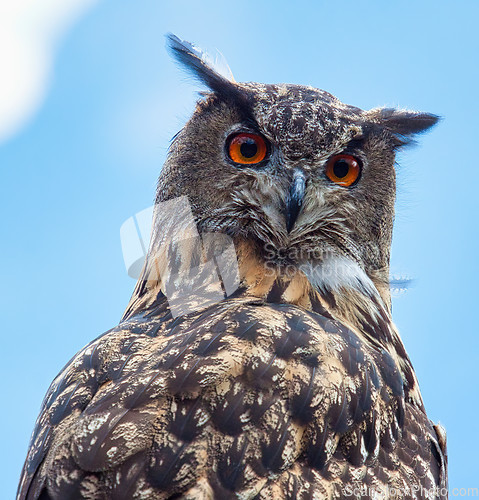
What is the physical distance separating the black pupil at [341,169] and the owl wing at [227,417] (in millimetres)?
986

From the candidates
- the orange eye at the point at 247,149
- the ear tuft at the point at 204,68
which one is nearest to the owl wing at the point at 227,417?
the orange eye at the point at 247,149

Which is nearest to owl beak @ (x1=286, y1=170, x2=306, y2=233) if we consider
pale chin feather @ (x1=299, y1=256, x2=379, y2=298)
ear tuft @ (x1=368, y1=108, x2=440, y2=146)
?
pale chin feather @ (x1=299, y1=256, x2=379, y2=298)

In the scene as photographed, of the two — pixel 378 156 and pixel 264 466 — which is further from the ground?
pixel 378 156

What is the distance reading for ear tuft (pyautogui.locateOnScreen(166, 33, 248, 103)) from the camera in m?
3.49

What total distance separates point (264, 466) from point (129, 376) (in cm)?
54

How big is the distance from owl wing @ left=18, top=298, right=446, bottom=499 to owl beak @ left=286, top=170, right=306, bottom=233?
0.61 metres

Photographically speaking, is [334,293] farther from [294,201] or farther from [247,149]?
[247,149]

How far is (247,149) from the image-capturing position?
10.8 ft

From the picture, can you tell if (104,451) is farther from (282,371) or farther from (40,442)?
(282,371)

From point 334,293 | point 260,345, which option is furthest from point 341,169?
point 260,345

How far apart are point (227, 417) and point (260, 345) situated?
0.99 ft

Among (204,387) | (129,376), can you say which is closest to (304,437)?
(204,387)

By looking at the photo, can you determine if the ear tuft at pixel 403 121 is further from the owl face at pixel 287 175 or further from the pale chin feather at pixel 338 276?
the pale chin feather at pixel 338 276

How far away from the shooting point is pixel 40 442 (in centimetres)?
232
